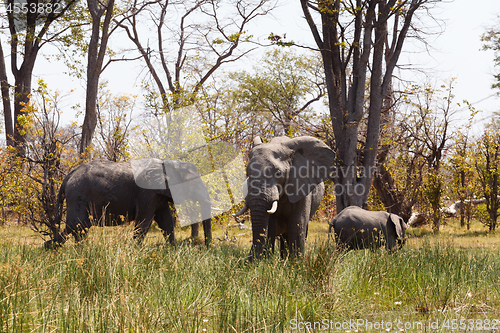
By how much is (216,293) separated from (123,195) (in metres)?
4.17

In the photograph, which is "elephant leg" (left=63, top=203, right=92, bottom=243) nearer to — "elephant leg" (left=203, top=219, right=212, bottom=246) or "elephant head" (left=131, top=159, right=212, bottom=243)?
"elephant head" (left=131, top=159, right=212, bottom=243)

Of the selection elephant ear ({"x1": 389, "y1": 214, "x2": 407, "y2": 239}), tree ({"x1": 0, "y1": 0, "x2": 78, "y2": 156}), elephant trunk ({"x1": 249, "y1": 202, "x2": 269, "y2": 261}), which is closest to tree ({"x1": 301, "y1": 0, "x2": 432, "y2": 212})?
elephant ear ({"x1": 389, "y1": 214, "x2": 407, "y2": 239})

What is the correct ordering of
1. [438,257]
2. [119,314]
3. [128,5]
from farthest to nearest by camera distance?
[128,5], [438,257], [119,314]

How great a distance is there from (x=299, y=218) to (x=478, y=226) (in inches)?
452

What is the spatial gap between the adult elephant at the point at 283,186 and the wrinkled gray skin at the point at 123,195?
7.57 feet

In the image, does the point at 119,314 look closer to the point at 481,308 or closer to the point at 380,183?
the point at 481,308

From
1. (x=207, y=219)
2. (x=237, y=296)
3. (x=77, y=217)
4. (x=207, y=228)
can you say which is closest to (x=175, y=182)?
(x=207, y=219)

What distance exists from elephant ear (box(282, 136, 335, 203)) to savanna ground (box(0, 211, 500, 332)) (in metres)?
1.17

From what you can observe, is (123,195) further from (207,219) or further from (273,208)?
(273,208)

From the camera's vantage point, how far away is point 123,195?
7.33 metres

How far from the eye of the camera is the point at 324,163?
19.4 ft

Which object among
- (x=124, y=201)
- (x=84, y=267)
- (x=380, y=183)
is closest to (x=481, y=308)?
(x=84, y=267)

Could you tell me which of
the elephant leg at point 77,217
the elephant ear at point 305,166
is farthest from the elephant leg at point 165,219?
the elephant ear at point 305,166

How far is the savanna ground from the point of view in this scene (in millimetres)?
2828
